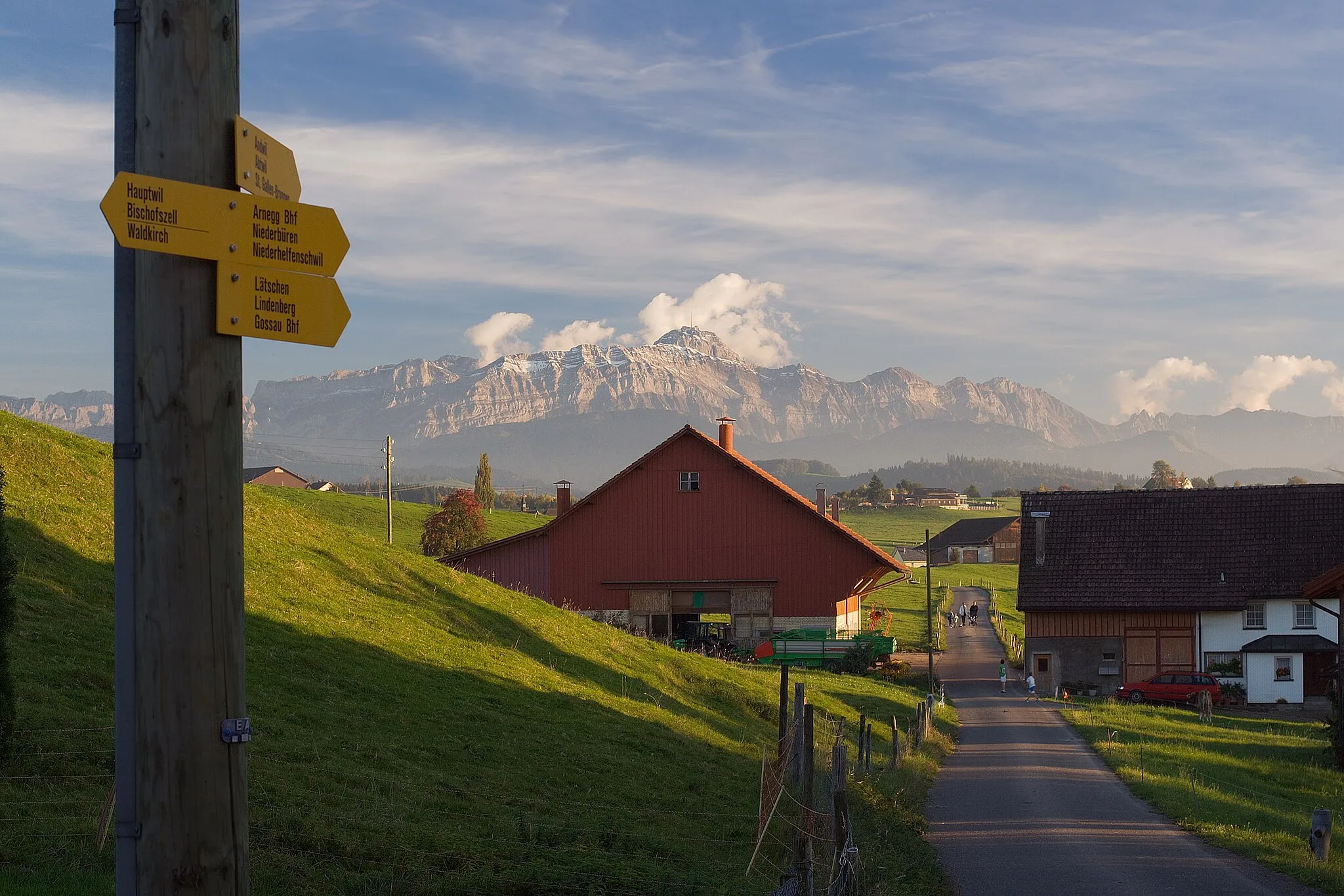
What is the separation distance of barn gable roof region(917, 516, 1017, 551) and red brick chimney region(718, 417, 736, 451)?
98.3 m

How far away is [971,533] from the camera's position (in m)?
162

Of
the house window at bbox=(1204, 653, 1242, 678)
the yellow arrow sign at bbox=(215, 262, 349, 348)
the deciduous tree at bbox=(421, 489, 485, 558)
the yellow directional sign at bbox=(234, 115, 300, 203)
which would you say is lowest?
the house window at bbox=(1204, 653, 1242, 678)

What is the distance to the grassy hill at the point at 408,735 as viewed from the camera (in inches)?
408

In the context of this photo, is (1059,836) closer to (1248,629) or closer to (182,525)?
(182,525)

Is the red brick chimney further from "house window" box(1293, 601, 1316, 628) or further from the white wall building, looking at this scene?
"house window" box(1293, 601, 1316, 628)

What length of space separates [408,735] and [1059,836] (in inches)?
404

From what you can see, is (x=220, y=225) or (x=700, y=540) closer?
(x=220, y=225)

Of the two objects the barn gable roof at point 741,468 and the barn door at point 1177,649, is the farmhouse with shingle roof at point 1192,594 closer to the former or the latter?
the barn door at point 1177,649

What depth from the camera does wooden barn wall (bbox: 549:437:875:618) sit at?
54562 mm

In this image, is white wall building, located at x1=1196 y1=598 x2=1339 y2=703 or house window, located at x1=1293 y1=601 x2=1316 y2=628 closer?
white wall building, located at x1=1196 y1=598 x2=1339 y2=703

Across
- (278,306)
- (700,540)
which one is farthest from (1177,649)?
(278,306)

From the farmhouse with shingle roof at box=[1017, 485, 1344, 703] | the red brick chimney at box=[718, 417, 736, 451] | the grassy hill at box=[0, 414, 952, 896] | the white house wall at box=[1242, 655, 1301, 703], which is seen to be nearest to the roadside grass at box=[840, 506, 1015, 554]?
the farmhouse with shingle roof at box=[1017, 485, 1344, 703]

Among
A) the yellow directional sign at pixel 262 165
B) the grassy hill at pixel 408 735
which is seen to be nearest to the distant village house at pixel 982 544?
the grassy hill at pixel 408 735

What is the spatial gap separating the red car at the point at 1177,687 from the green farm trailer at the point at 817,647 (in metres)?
10.8
